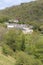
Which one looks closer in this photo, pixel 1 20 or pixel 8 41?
pixel 8 41

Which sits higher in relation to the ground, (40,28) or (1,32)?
(1,32)

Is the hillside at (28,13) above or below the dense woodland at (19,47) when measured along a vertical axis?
below

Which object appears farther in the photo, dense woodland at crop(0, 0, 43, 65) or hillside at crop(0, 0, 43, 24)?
hillside at crop(0, 0, 43, 24)

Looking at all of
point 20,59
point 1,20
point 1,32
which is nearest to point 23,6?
point 1,20

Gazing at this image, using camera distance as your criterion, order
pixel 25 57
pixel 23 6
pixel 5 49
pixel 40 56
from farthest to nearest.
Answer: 1. pixel 23 6
2. pixel 5 49
3. pixel 40 56
4. pixel 25 57

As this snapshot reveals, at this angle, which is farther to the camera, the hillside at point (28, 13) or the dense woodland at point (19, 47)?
the hillside at point (28, 13)

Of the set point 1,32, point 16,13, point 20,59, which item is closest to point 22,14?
point 16,13

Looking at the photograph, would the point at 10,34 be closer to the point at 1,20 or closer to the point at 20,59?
the point at 20,59

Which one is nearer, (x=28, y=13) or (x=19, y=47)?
(x=19, y=47)

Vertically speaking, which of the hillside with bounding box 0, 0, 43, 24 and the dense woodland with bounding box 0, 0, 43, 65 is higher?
the dense woodland with bounding box 0, 0, 43, 65

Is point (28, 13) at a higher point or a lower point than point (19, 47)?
lower

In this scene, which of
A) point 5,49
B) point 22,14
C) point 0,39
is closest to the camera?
point 5,49
